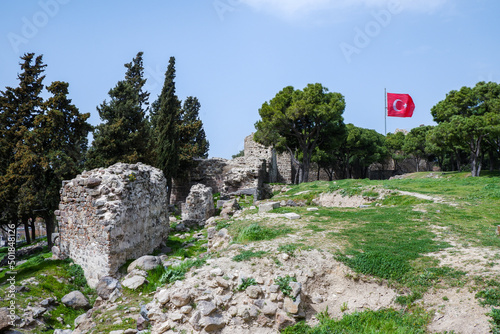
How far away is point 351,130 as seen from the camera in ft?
134

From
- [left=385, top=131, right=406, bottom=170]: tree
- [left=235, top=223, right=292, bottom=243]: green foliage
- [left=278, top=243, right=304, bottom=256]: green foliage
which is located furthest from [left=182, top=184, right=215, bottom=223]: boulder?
[left=385, top=131, right=406, bottom=170]: tree

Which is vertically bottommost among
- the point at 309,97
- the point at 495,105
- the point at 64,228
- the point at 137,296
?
the point at 137,296

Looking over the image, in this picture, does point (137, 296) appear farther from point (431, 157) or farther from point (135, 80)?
point (431, 157)

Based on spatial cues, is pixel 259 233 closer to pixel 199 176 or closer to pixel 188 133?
pixel 199 176

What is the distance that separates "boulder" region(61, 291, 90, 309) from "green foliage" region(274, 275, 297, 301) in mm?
5058

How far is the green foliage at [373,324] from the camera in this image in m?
5.00

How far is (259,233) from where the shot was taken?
8031 mm

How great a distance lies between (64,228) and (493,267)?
33.6 feet

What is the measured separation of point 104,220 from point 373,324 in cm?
678

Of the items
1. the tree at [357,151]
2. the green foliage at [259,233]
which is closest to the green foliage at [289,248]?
the green foliage at [259,233]

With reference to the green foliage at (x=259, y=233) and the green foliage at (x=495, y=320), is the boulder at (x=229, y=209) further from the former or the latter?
the green foliage at (x=495, y=320)

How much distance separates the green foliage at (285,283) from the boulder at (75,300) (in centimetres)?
506

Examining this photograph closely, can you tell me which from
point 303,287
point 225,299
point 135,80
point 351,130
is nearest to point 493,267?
point 303,287

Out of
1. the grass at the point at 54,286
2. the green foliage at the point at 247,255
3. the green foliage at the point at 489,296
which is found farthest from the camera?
the grass at the point at 54,286
